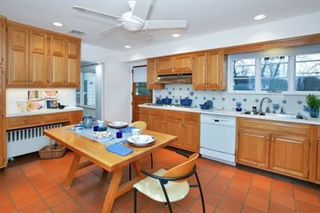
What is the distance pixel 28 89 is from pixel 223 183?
3.91 metres

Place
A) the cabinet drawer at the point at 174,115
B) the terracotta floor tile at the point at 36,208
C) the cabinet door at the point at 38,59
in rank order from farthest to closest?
the cabinet drawer at the point at 174,115, the cabinet door at the point at 38,59, the terracotta floor tile at the point at 36,208

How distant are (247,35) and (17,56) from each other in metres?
3.99

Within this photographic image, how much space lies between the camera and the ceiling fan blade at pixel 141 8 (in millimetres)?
1807

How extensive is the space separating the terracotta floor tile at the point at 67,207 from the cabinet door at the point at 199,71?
9.62 ft

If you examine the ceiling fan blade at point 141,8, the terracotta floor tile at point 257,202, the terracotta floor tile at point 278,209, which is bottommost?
the terracotta floor tile at point 278,209

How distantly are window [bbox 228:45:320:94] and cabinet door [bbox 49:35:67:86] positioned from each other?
3461mm

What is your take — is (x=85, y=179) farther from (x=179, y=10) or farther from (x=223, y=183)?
(x=179, y=10)

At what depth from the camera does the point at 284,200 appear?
225cm

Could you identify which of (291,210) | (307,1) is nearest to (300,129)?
(291,210)

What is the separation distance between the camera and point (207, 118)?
345cm

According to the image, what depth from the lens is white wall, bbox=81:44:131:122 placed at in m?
4.86

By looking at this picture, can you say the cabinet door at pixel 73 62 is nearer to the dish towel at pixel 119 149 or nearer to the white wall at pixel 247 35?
the white wall at pixel 247 35

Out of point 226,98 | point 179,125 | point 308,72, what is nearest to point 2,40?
point 179,125

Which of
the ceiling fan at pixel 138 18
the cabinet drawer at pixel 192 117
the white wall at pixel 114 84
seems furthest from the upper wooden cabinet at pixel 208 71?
the white wall at pixel 114 84
